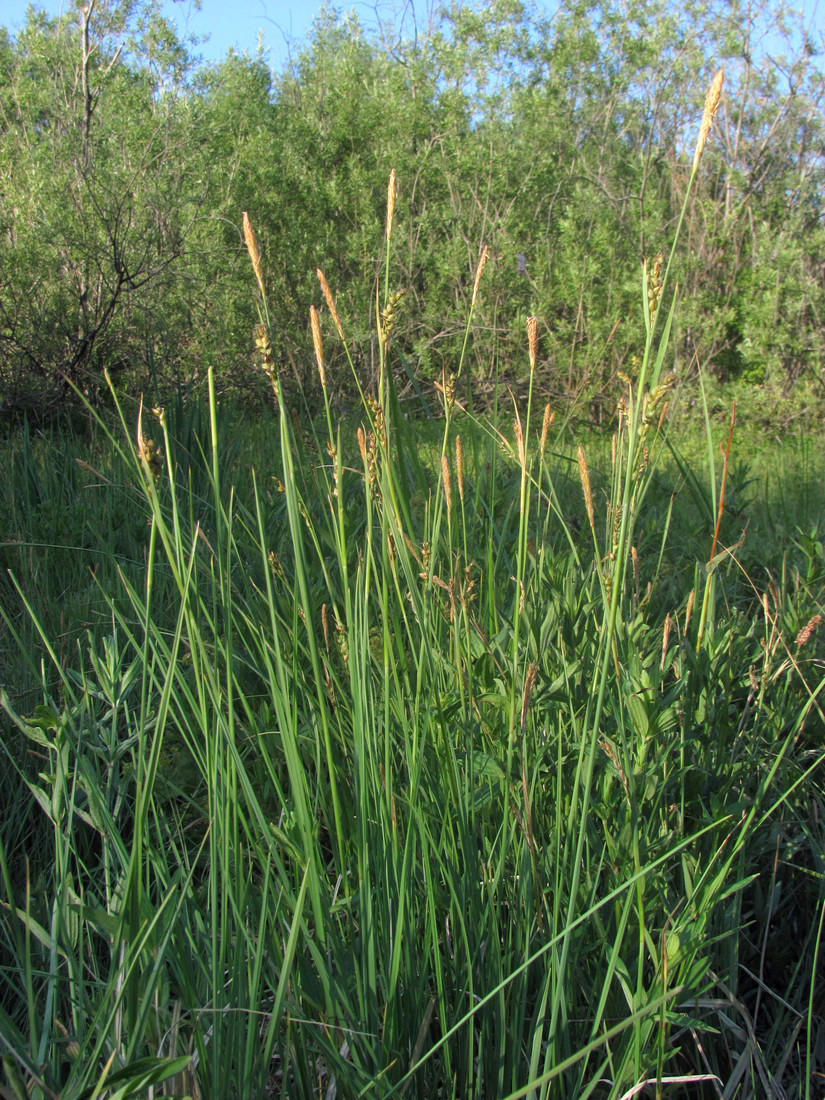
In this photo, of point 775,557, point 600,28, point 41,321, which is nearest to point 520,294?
point 600,28

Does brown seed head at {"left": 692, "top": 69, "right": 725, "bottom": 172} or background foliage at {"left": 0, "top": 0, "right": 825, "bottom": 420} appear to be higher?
background foliage at {"left": 0, "top": 0, "right": 825, "bottom": 420}

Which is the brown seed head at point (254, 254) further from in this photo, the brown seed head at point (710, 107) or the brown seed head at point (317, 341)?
the brown seed head at point (710, 107)

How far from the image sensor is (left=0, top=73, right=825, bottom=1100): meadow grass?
0.74m

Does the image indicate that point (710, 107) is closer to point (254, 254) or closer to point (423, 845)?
point (254, 254)

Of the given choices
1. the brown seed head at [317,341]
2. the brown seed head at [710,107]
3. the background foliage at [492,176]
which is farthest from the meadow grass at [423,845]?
the background foliage at [492,176]

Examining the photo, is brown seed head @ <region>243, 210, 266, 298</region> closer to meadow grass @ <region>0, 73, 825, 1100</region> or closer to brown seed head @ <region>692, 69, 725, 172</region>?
meadow grass @ <region>0, 73, 825, 1100</region>

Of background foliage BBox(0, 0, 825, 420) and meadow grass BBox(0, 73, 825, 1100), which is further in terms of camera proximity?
background foliage BBox(0, 0, 825, 420)

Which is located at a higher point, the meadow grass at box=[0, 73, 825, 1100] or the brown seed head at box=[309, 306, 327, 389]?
the brown seed head at box=[309, 306, 327, 389]

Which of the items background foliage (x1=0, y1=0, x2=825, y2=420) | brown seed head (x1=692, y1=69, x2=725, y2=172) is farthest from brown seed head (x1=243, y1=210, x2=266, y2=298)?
background foliage (x1=0, y1=0, x2=825, y2=420)

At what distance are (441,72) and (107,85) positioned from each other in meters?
2.61

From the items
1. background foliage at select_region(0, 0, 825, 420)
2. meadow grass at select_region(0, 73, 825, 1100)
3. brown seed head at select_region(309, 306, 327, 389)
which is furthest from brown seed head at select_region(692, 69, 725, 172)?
background foliage at select_region(0, 0, 825, 420)

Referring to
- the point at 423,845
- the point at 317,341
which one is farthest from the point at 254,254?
the point at 423,845

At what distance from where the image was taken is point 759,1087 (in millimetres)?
990

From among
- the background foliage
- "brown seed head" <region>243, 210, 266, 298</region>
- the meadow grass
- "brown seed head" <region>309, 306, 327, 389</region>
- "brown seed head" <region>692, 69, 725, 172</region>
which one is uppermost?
the background foliage
